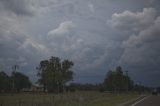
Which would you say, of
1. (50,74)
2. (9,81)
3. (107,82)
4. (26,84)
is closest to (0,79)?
(9,81)

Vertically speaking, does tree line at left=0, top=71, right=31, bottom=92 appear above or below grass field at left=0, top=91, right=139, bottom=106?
above

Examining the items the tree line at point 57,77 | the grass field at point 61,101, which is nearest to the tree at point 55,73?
the tree line at point 57,77

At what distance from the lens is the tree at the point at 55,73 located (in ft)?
400

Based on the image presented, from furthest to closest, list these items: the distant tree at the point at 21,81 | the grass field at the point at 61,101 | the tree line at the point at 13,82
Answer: the distant tree at the point at 21,81 → the tree line at the point at 13,82 → the grass field at the point at 61,101

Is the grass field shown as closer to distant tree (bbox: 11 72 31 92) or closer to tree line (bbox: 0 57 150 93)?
tree line (bbox: 0 57 150 93)

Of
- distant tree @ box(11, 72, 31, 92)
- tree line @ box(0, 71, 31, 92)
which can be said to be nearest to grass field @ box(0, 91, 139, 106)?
tree line @ box(0, 71, 31, 92)

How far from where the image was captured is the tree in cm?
12199

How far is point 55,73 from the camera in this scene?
122375mm

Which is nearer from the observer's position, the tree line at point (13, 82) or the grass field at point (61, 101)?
the grass field at point (61, 101)

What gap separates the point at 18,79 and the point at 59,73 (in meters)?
27.7

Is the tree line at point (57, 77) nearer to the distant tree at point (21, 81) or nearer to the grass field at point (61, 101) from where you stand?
the distant tree at point (21, 81)

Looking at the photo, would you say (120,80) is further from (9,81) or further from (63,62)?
(9,81)

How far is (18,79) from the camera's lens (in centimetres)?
14150

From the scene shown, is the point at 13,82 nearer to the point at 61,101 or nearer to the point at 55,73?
the point at 55,73
